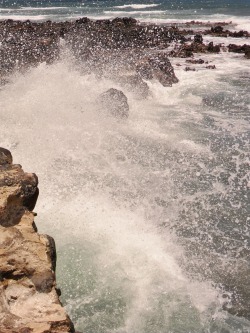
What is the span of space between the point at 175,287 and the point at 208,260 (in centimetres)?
97

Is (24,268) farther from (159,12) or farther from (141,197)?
(159,12)

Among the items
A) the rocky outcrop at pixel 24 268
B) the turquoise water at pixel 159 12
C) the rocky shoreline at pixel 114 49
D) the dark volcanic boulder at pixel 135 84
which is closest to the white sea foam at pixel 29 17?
the turquoise water at pixel 159 12

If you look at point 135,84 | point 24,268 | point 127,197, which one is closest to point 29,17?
point 135,84

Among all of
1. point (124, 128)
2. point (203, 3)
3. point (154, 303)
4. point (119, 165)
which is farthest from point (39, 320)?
point (203, 3)

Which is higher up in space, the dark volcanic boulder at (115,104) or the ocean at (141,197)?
the dark volcanic boulder at (115,104)

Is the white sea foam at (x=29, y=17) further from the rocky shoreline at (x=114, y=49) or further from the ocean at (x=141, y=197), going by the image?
the ocean at (x=141, y=197)

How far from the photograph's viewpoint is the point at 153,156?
10320mm

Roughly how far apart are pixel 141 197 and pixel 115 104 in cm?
531

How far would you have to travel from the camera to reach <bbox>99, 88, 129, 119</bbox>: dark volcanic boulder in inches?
499

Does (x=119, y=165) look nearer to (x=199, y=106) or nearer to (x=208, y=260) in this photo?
(x=208, y=260)

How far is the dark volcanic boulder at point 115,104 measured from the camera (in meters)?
12.7

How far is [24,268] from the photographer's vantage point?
12.7ft

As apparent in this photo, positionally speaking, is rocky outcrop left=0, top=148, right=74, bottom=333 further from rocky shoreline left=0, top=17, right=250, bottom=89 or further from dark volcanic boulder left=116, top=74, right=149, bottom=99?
rocky shoreline left=0, top=17, right=250, bottom=89

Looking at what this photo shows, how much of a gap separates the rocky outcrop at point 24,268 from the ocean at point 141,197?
187 cm
